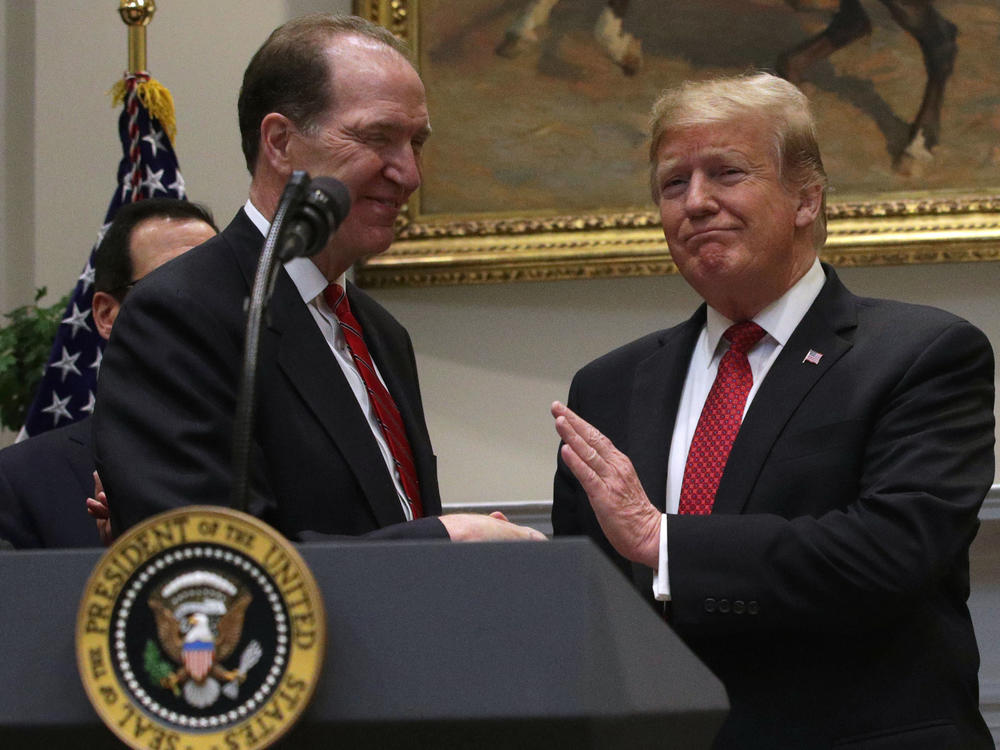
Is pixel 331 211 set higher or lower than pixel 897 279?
higher

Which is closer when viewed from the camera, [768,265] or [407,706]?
[407,706]

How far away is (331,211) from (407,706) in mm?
606

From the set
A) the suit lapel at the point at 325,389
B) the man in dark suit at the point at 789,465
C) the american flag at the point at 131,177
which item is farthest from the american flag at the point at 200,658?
the american flag at the point at 131,177

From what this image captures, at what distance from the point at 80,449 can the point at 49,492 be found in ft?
0.49

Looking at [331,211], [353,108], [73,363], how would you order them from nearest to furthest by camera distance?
1. [331,211]
2. [353,108]
3. [73,363]

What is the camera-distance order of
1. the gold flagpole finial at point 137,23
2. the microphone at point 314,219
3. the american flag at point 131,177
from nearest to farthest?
the microphone at point 314,219
the american flag at point 131,177
the gold flagpole finial at point 137,23

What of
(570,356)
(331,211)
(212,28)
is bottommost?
(570,356)

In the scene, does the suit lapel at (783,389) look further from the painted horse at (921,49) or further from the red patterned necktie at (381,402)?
the painted horse at (921,49)

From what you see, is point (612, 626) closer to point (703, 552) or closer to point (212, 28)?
point (703, 552)

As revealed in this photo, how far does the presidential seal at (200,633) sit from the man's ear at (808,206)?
1.96 metres

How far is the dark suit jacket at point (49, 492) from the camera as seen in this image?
11.1 ft

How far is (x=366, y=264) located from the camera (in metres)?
4.98

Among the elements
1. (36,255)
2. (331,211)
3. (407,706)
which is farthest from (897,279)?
(407,706)

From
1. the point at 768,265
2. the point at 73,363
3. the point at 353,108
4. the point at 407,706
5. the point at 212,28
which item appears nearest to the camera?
the point at 407,706
